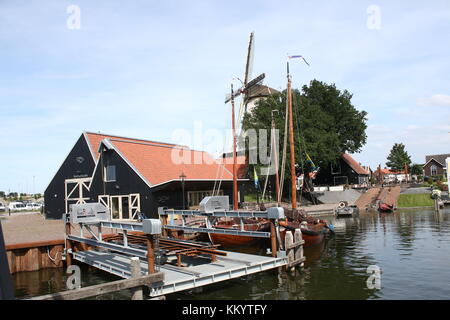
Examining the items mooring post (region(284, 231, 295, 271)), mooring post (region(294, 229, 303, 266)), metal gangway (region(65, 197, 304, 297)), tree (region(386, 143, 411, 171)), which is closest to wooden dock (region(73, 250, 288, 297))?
metal gangway (region(65, 197, 304, 297))

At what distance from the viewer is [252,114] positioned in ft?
198

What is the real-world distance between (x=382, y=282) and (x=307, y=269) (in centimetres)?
369

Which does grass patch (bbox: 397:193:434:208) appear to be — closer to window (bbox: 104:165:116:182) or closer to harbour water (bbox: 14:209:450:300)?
harbour water (bbox: 14:209:450:300)

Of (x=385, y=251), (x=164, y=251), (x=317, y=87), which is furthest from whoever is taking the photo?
(x=317, y=87)

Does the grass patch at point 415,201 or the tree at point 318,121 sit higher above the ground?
the tree at point 318,121

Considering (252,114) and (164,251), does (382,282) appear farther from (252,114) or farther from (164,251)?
(252,114)

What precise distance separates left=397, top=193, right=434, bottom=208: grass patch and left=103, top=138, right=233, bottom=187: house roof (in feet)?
87.8

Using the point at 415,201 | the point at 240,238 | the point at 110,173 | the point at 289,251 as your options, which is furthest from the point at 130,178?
the point at 415,201

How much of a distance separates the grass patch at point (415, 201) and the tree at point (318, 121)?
11.2 metres

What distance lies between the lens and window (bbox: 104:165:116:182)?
121ft

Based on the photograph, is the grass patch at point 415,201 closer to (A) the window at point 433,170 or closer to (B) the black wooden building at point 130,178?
(B) the black wooden building at point 130,178

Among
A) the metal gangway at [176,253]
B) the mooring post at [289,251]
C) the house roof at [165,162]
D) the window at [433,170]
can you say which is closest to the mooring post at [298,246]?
the metal gangway at [176,253]

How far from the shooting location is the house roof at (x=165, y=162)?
35.9 meters
